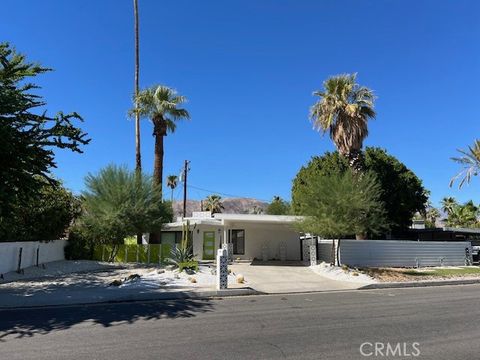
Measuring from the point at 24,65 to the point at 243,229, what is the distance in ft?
56.8

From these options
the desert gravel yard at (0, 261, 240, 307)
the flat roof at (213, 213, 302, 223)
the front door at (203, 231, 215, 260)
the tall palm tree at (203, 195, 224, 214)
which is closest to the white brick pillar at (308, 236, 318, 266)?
the flat roof at (213, 213, 302, 223)

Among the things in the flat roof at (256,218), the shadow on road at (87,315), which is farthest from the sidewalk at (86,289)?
the flat roof at (256,218)

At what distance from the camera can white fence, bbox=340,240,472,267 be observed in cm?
2677

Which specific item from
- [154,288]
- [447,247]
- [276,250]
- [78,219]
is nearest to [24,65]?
[154,288]

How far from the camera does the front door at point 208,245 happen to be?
30.9m

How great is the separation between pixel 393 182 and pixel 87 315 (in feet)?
95.7

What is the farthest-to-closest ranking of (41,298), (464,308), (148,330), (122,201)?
1. (122,201)
2. (41,298)
3. (464,308)
4. (148,330)

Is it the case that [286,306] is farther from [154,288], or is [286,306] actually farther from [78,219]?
[78,219]

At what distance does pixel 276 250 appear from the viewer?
30562mm

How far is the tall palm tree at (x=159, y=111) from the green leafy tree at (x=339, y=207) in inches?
444

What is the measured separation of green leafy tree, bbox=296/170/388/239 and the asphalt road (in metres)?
8.82

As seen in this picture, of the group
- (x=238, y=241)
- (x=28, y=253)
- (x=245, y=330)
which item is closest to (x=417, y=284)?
(x=238, y=241)

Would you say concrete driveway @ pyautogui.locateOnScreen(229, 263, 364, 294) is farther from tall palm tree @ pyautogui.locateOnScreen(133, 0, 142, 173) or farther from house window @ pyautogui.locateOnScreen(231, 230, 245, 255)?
tall palm tree @ pyautogui.locateOnScreen(133, 0, 142, 173)

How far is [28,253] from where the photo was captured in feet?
76.4
